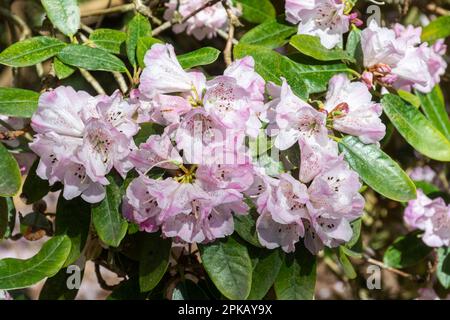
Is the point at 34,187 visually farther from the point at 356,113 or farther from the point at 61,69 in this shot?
the point at 356,113

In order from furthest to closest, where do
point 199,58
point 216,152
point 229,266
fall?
point 199,58
point 229,266
point 216,152

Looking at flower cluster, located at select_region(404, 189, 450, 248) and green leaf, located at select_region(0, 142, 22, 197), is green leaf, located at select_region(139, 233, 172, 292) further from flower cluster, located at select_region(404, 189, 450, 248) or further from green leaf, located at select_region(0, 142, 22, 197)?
flower cluster, located at select_region(404, 189, 450, 248)

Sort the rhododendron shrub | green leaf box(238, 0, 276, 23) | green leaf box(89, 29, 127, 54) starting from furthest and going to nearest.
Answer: green leaf box(238, 0, 276, 23) < green leaf box(89, 29, 127, 54) < the rhododendron shrub

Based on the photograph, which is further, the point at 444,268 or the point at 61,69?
the point at 444,268

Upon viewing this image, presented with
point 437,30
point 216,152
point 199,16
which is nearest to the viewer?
point 216,152

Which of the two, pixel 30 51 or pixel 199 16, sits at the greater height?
pixel 30 51

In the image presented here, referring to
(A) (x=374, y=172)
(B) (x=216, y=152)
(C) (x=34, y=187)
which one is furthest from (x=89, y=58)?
(A) (x=374, y=172)

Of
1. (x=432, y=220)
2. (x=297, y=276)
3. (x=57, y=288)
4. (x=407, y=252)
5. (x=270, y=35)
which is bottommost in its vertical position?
(x=407, y=252)

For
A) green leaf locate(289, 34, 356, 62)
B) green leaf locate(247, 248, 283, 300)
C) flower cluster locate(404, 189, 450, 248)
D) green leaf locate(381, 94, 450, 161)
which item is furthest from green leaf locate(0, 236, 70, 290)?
flower cluster locate(404, 189, 450, 248)
